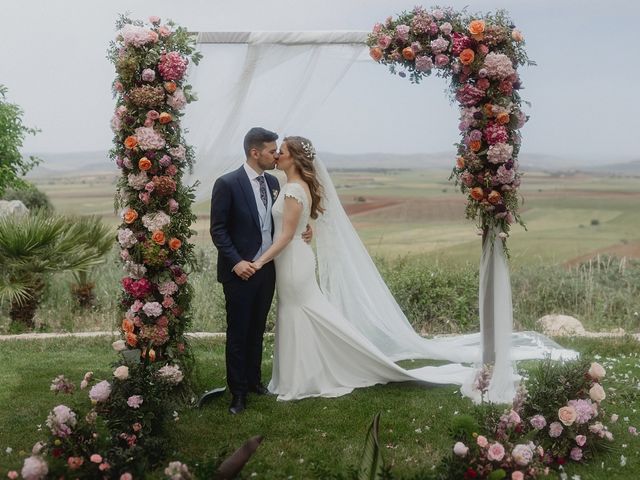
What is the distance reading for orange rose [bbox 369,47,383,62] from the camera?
6359 mm

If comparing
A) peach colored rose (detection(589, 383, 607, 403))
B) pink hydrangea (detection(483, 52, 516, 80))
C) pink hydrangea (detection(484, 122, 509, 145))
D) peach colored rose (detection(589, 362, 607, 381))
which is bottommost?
peach colored rose (detection(589, 383, 607, 403))

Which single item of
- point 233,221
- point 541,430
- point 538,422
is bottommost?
point 541,430

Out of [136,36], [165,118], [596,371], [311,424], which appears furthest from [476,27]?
[311,424]

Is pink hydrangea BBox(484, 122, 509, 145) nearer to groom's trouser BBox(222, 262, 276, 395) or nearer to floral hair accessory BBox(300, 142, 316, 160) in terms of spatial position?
floral hair accessory BBox(300, 142, 316, 160)

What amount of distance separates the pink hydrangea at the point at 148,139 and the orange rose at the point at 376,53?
1.74 meters

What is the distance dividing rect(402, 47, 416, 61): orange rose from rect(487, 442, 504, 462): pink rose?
305 centimetres

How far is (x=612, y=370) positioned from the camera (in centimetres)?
784

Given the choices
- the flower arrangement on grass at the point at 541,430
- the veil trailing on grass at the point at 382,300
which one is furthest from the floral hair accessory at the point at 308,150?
the flower arrangement on grass at the point at 541,430

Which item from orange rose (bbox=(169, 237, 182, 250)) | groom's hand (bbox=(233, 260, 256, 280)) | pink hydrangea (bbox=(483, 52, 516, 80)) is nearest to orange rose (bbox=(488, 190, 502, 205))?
pink hydrangea (bbox=(483, 52, 516, 80))

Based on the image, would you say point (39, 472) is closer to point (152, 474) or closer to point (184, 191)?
point (152, 474)

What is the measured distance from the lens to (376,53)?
6.37 metres

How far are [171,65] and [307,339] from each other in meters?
2.37

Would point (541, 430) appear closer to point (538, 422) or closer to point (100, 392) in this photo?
point (538, 422)

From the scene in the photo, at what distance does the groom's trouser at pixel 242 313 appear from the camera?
631cm
